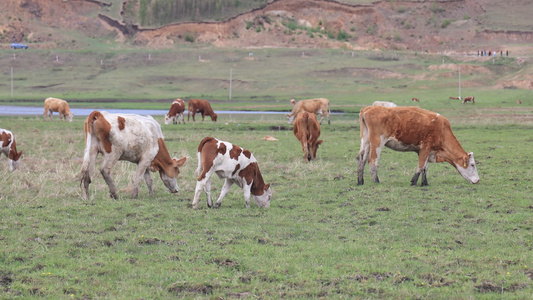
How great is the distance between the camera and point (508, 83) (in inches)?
2372

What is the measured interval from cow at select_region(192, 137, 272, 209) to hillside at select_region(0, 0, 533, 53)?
84.6 m

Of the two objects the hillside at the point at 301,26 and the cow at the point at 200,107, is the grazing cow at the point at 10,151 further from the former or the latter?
the hillside at the point at 301,26

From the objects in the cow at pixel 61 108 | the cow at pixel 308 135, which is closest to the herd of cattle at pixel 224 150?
the cow at pixel 308 135

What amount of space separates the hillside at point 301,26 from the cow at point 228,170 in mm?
84640

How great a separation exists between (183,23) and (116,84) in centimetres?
3886

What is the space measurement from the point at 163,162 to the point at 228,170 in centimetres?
223

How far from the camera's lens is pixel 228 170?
1205cm

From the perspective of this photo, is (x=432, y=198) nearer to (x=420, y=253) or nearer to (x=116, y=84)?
(x=420, y=253)

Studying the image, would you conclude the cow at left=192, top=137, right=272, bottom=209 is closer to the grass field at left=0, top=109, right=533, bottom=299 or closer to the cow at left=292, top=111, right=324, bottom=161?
the grass field at left=0, top=109, right=533, bottom=299

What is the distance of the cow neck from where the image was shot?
44.8ft

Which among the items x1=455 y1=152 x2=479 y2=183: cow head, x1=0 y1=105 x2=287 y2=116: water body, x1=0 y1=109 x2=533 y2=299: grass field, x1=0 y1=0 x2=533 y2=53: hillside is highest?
x1=0 y1=0 x2=533 y2=53: hillside

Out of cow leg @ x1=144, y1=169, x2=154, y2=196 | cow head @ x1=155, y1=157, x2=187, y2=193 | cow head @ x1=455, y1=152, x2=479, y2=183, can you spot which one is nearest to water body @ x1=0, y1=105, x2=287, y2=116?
cow head @ x1=455, y1=152, x2=479, y2=183

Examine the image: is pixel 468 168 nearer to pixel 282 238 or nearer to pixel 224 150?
pixel 224 150

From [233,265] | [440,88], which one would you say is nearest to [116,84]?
[440,88]
